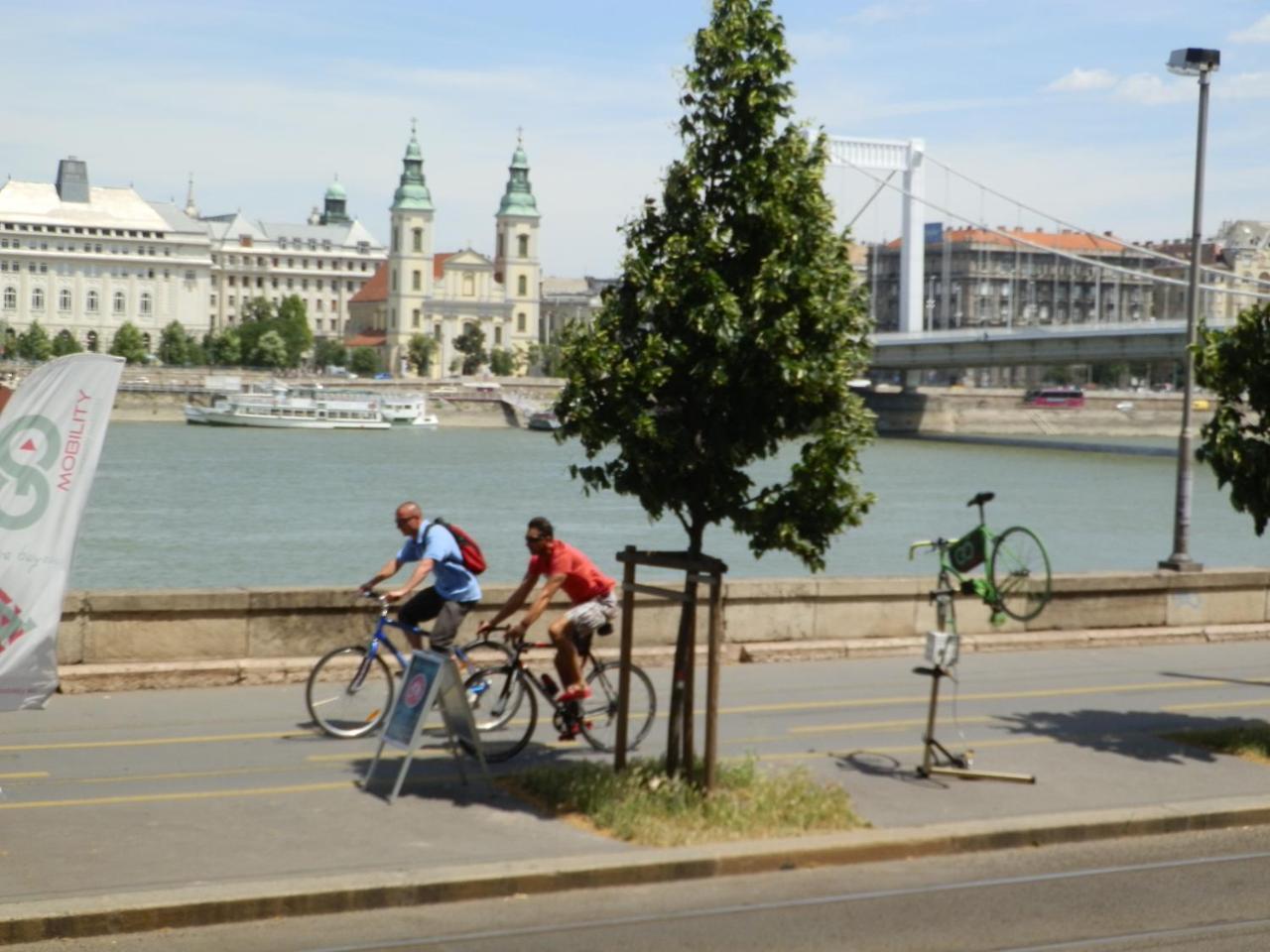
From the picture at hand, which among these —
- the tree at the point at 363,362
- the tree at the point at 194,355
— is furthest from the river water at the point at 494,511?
the tree at the point at 363,362

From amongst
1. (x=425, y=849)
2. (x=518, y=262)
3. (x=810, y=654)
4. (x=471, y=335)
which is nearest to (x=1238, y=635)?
(x=810, y=654)

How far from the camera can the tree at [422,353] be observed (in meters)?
179

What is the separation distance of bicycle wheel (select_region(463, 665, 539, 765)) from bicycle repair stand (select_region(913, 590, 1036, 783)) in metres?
2.13

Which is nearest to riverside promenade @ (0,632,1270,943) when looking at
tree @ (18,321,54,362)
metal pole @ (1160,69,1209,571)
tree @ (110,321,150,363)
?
metal pole @ (1160,69,1209,571)

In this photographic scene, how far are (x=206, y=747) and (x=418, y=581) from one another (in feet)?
4.81

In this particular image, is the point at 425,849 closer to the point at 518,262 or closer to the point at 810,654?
the point at 810,654

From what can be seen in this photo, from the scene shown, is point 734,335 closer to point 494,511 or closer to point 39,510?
point 39,510

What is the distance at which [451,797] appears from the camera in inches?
373

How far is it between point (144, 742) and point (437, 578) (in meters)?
1.83

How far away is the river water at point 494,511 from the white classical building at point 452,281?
100 metres

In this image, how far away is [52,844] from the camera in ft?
26.9

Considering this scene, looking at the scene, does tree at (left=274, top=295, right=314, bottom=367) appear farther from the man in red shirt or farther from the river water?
the man in red shirt

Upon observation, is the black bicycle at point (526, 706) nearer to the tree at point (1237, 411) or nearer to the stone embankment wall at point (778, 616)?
the stone embankment wall at point (778, 616)

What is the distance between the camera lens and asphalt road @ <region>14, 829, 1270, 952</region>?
23.9ft
